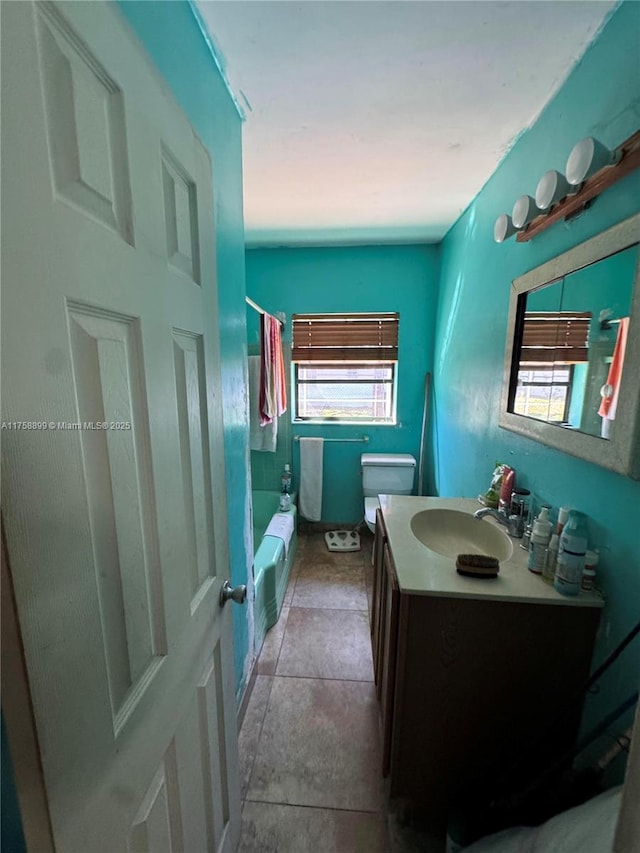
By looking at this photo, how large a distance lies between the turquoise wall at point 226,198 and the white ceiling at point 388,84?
9 cm

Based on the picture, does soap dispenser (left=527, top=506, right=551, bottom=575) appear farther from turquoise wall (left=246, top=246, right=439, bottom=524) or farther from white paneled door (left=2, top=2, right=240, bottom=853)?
turquoise wall (left=246, top=246, right=439, bottom=524)

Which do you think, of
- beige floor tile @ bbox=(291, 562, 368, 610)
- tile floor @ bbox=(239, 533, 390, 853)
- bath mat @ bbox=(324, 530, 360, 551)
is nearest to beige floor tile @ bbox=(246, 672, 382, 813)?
tile floor @ bbox=(239, 533, 390, 853)

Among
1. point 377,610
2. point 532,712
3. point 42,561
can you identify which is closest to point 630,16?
point 42,561

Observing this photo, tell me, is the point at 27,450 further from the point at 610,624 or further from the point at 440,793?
the point at 440,793

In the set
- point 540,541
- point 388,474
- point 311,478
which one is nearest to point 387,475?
point 388,474

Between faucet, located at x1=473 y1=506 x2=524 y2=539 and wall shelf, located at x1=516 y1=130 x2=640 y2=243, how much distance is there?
1048 mm

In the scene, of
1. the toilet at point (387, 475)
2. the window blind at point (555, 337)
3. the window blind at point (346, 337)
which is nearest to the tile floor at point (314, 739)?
the toilet at point (387, 475)

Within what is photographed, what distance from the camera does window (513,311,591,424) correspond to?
3.54 feet

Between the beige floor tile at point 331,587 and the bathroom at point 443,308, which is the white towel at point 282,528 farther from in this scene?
the bathroom at point 443,308

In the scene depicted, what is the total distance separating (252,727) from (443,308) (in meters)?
2.68

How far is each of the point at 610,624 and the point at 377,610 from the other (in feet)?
2.90

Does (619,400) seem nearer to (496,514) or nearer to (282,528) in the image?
(496,514)

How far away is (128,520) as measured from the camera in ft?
1.66

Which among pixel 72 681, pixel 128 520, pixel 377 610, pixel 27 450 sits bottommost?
pixel 377 610
